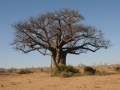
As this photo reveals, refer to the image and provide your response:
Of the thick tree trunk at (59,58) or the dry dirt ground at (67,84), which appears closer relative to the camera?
the dry dirt ground at (67,84)

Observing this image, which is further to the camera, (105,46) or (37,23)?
(105,46)

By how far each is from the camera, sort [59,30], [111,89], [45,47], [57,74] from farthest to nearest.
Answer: [45,47] → [59,30] → [57,74] → [111,89]

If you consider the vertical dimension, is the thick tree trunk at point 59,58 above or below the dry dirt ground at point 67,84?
above

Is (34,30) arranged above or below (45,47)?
above

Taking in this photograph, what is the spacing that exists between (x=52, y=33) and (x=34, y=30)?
202cm

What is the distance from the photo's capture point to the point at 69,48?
2589cm

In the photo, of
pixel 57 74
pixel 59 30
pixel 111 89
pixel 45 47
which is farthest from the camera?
pixel 45 47

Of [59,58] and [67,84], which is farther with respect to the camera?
[59,58]

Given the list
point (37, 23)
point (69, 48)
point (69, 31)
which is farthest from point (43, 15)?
A: point (69, 48)

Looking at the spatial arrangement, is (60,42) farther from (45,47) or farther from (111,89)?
(111,89)

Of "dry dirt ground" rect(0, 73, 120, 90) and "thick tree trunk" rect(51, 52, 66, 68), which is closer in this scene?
"dry dirt ground" rect(0, 73, 120, 90)

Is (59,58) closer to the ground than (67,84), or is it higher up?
higher up

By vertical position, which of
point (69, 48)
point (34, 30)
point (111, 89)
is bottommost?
point (111, 89)

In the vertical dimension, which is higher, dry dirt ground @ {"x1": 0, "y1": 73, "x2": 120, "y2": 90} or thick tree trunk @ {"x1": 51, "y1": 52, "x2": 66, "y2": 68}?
Answer: thick tree trunk @ {"x1": 51, "y1": 52, "x2": 66, "y2": 68}
